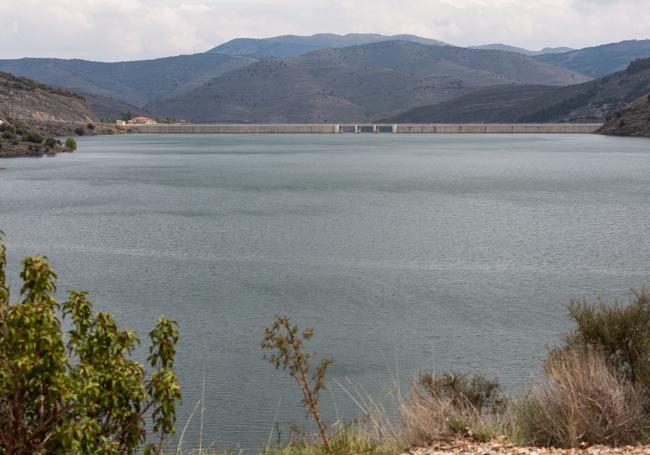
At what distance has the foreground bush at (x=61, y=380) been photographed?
6.29 meters

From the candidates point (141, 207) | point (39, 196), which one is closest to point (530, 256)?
point (141, 207)

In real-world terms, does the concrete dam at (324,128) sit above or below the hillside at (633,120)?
below

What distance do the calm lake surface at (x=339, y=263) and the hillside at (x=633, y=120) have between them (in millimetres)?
66886

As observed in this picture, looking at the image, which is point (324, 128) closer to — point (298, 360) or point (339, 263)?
point (339, 263)

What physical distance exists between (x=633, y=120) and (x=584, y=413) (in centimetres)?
12864

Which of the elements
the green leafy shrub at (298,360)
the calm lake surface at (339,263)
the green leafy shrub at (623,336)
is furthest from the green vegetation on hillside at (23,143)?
the green leafy shrub at (298,360)

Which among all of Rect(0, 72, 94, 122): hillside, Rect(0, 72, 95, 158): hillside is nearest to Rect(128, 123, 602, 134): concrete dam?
Rect(0, 72, 95, 158): hillside

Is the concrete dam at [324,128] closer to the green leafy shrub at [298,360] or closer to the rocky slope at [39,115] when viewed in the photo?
the rocky slope at [39,115]

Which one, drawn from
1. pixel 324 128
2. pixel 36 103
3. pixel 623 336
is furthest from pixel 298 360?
pixel 324 128

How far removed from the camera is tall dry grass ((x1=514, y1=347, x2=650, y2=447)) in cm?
916

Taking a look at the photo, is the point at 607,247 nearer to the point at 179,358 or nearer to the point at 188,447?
the point at 179,358

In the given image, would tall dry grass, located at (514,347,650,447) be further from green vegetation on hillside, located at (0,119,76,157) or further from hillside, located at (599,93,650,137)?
hillside, located at (599,93,650,137)

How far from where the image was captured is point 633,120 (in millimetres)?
128750

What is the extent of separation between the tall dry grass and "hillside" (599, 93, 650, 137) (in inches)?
4813
